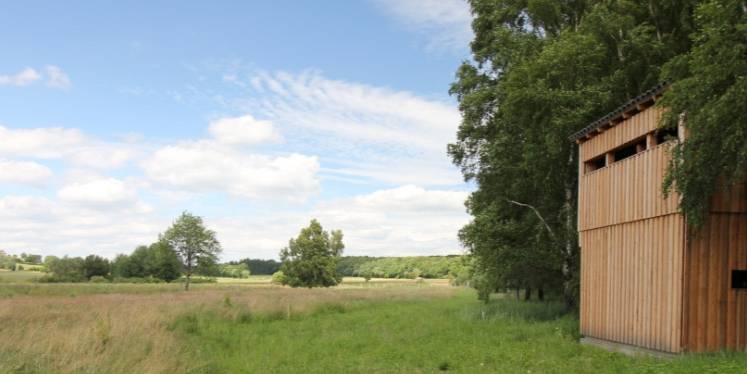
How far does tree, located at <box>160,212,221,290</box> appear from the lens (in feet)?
197

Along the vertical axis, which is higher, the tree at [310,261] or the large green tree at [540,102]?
the large green tree at [540,102]

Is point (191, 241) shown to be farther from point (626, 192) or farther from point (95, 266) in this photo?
point (626, 192)

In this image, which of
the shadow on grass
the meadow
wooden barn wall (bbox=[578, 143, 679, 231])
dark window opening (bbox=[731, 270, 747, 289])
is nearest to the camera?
the meadow

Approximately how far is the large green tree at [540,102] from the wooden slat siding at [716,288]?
8299mm

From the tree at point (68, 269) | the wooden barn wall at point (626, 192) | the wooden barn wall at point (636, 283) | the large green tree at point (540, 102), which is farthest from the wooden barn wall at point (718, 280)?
the tree at point (68, 269)

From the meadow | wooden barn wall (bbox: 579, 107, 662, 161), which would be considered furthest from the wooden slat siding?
wooden barn wall (bbox: 579, 107, 662, 161)

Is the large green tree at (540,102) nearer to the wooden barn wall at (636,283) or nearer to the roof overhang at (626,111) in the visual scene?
the roof overhang at (626,111)

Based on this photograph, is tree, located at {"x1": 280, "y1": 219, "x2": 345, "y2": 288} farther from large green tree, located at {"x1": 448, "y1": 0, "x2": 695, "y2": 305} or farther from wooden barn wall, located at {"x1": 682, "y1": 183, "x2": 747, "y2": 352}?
wooden barn wall, located at {"x1": 682, "y1": 183, "x2": 747, "y2": 352}

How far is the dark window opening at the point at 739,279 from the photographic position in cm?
1345

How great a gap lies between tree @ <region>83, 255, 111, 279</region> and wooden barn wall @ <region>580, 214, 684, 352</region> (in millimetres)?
70696

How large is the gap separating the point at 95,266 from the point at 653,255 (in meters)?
75.6

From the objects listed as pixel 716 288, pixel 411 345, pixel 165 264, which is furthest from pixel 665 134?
pixel 165 264

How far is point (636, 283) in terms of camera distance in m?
15.0

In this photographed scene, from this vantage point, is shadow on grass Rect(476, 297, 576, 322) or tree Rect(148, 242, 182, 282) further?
tree Rect(148, 242, 182, 282)
